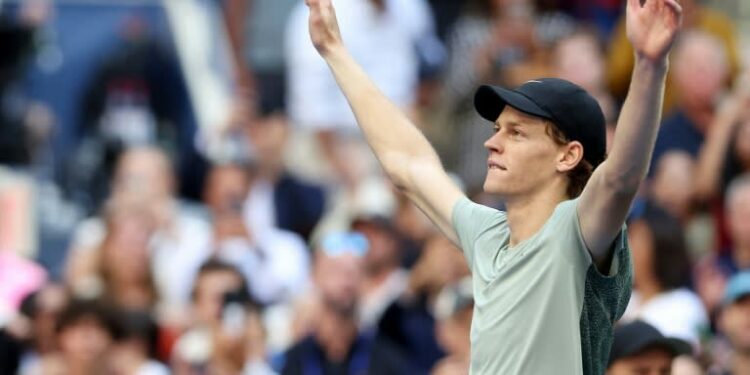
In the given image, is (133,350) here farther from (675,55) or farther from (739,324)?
(675,55)

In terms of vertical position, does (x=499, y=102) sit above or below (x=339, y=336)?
above

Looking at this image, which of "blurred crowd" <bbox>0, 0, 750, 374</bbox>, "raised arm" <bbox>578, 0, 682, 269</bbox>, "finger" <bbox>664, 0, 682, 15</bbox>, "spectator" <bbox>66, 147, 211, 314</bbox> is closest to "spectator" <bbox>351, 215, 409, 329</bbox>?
"blurred crowd" <bbox>0, 0, 750, 374</bbox>

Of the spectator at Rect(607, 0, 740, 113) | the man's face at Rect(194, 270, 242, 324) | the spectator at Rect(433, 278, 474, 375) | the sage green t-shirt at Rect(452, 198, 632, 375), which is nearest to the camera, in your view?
the sage green t-shirt at Rect(452, 198, 632, 375)

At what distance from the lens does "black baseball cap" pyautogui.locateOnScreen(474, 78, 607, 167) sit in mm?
4551

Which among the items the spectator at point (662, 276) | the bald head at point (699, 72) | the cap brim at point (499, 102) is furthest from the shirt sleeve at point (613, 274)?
the bald head at point (699, 72)

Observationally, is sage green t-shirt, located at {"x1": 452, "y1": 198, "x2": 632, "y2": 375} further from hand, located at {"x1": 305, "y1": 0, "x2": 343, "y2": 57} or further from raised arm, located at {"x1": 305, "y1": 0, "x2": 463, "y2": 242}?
hand, located at {"x1": 305, "y1": 0, "x2": 343, "y2": 57}

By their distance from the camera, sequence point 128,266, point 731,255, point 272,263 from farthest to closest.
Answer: point 272,263 → point 128,266 → point 731,255

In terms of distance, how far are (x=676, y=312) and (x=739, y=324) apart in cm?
75

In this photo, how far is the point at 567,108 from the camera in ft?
15.0

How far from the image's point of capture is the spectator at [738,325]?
727 centimetres

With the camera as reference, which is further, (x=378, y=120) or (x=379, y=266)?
(x=379, y=266)

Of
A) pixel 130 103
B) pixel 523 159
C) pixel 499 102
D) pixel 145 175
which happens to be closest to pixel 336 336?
pixel 145 175

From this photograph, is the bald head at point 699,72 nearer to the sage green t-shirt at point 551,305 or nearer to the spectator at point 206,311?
the spectator at point 206,311

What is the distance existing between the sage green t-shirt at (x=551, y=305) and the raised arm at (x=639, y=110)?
161 millimetres
